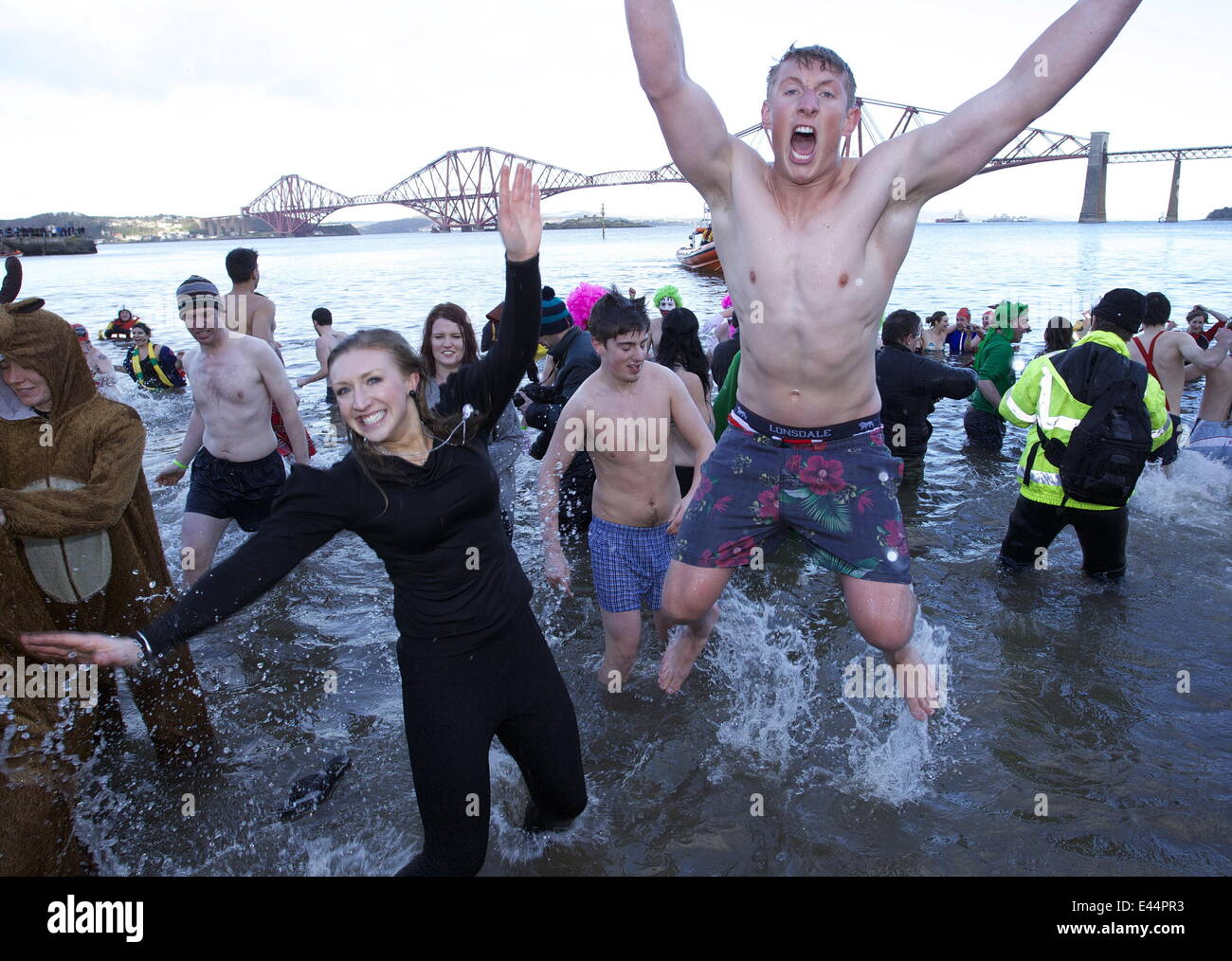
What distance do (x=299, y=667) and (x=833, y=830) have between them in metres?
3.18

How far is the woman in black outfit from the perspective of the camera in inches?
93.6

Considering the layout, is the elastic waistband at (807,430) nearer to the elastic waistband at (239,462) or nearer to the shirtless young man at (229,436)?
the shirtless young man at (229,436)

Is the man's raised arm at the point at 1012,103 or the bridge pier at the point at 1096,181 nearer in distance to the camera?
the man's raised arm at the point at 1012,103

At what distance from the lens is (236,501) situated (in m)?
4.84

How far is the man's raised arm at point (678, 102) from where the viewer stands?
2.56m

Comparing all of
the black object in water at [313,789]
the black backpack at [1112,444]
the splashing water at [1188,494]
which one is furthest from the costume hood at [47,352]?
the splashing water at [1188,494]

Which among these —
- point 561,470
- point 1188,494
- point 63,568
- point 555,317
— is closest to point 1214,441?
point 1188,494

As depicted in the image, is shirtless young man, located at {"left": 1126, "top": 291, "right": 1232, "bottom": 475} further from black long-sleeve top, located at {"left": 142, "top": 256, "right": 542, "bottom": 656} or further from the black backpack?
black long-sleeve top, located at {"left": 142, "top": 256, "right": 542, "bottom": 656}

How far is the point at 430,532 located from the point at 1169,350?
733cm

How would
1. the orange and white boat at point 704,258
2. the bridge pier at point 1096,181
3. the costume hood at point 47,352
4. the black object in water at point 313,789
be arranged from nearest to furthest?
the costume hood at point 47,352
the black object in water at point 313,789
the orange and white boat at point 704,258
the bridge pier at point 1096,181

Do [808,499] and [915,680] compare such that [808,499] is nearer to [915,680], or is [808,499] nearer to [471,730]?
Answer: [915,680]

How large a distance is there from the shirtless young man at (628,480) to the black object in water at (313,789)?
4.37ft
